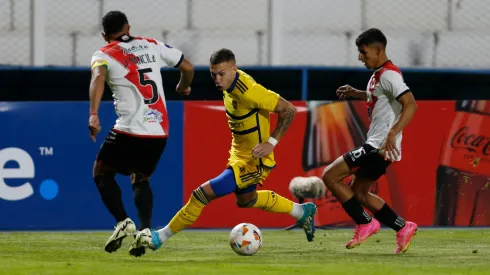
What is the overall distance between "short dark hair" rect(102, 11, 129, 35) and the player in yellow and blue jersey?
782mm

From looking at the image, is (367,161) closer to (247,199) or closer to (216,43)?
(247,199)

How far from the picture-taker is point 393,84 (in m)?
9.70

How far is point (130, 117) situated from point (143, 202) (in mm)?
658

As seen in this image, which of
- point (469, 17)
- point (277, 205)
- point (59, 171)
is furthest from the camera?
point (469, 17)

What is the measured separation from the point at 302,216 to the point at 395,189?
3.07 m

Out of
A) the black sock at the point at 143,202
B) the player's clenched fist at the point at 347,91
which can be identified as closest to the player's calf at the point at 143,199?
the black sock at the point at 143,202

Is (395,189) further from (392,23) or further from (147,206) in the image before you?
(147,206)

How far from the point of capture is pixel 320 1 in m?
14.7

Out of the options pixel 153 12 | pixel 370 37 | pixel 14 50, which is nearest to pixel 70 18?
pixel 14 50

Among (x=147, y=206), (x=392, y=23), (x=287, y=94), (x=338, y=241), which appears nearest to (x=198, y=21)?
(x=287, y=94)

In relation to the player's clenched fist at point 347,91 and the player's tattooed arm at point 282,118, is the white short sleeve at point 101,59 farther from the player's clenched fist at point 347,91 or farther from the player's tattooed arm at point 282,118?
the player's clenched fist at point 347,91

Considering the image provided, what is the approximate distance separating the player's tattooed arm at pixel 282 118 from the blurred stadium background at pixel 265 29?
15.7 feet

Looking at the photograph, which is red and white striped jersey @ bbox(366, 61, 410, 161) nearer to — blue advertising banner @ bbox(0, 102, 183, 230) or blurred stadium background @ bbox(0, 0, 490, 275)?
blurred stadium background @ bbox(0, 0, 490, 275)

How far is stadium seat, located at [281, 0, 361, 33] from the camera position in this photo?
14609 mm
